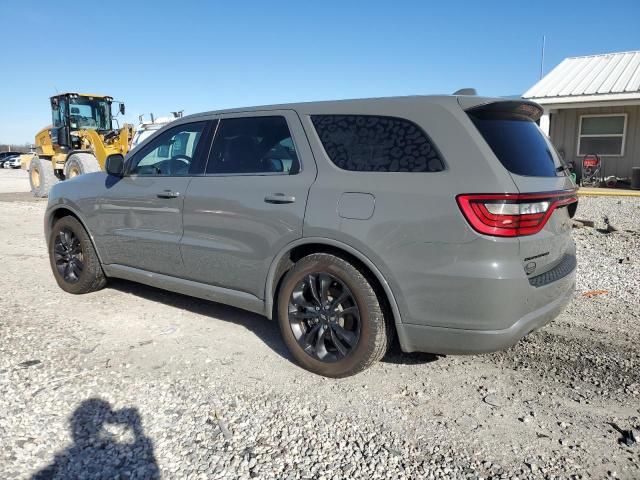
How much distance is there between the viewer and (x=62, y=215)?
543cm

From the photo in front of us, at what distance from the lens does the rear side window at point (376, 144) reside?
10.0 feet

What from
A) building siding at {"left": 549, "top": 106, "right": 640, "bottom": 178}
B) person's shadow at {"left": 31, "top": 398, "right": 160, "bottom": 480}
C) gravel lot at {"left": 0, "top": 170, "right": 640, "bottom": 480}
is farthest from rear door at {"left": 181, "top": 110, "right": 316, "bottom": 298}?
building siding at {"left": 549, "top": 106, "right": 640, "bottom": 178}

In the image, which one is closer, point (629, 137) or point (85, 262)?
point (85, 262)

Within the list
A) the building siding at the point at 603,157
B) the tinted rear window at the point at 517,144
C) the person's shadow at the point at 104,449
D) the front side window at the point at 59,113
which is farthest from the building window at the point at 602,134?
the front side window at the point at 59,113

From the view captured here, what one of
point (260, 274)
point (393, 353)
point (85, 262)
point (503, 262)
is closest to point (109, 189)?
point (85, 262)

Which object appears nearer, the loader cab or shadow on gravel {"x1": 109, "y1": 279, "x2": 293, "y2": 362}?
shadow on gravel {"x1": 109, "y1": 279, "x2": 293, "y2": 362}

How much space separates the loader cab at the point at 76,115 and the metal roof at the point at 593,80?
1341 cm

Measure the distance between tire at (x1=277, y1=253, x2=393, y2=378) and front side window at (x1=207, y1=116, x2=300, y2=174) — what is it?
75cm

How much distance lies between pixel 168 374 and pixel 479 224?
225 cm

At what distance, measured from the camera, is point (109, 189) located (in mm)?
4750

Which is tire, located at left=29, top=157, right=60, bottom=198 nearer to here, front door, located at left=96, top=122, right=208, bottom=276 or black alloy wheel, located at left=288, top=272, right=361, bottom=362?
front door, located at left=96, top=122, right=208, bottom=276

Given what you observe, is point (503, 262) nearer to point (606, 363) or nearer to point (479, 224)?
point (479, 224)

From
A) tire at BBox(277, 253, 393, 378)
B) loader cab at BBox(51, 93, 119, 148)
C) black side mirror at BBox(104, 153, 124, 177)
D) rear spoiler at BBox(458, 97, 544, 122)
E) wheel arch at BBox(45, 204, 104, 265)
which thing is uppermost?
loader cab at BBox(51, 93, 119, 148)

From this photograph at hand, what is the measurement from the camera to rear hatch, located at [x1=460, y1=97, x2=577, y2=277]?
2.82m
